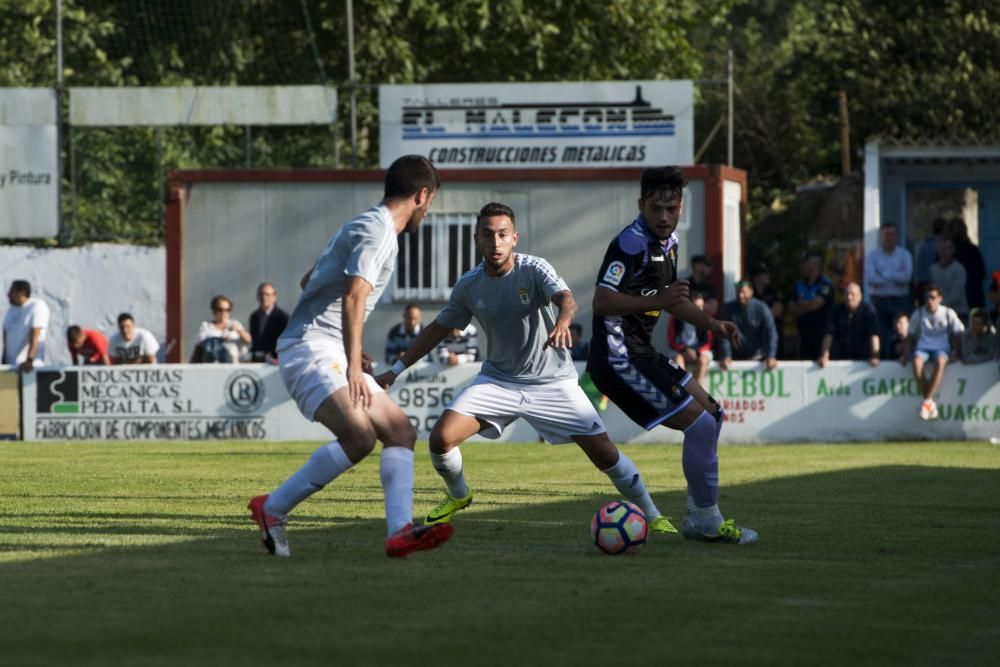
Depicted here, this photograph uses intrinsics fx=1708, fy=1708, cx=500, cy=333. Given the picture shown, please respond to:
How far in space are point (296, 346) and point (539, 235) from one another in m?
16.1

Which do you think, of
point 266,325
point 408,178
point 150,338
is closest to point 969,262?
point 266,325

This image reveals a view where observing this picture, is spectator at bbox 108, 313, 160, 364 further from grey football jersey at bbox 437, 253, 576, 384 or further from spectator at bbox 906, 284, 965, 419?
grey football jersey at bbox 437, 253, 576, 384

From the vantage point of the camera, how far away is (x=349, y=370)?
25.5ft

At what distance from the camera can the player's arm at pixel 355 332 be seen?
25.5 ft

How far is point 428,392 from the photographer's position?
2053 centimetres

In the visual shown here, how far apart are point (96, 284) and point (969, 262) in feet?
50.5

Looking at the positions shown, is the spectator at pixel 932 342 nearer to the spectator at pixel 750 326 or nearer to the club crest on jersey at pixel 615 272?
the spectator at pixel 750 326

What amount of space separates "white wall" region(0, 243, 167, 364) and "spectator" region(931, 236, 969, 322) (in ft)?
45.9

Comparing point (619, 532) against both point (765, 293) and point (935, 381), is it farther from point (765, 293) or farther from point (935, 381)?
point (765, 293)

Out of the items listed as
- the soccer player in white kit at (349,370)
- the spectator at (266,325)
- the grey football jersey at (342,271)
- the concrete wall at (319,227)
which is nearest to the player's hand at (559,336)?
the soccer player in white kit at (349,370)

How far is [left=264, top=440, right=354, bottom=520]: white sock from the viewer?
8180mm

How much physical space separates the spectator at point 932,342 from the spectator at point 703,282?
2395 mm

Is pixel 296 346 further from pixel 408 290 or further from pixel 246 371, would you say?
pixel 408 290

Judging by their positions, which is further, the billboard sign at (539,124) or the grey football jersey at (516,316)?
the billboard sign at (539,124)
